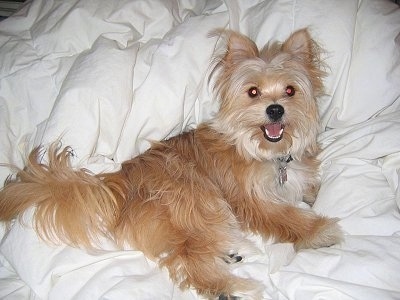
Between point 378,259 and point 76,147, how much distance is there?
7.17 feet

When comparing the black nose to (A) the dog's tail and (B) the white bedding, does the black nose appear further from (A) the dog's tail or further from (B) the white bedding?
(A) the dog's tail

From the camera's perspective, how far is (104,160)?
2.77 metres

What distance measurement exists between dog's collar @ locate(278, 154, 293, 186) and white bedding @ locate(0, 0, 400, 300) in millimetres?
337

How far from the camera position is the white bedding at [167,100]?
2.33 meters

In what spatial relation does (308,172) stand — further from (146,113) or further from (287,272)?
(146,113)

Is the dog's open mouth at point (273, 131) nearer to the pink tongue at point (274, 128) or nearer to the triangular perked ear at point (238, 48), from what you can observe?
the pink tongue at point (274, 128)

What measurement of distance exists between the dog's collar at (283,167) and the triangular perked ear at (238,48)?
0.87 m

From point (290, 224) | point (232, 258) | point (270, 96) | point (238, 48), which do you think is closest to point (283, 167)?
point (290, 224)

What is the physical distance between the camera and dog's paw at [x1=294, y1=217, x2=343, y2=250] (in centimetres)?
246

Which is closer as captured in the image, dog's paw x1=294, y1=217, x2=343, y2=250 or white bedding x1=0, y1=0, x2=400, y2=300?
white bedding x1=0, y1=0, x2=400, y2=300

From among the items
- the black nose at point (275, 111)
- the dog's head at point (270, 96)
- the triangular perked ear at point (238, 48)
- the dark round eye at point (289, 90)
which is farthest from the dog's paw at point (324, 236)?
the triangular perked ear at point (238, 48)

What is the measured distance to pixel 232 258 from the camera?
8.40ft

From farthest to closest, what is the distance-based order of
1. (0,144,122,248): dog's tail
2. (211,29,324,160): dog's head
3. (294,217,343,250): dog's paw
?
(211,29,324,160): dog's head < (294,217,343,250): dog's paw < (0,144,122,248): dog's tail

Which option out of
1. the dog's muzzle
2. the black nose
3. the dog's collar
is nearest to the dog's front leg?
the dog's collar
